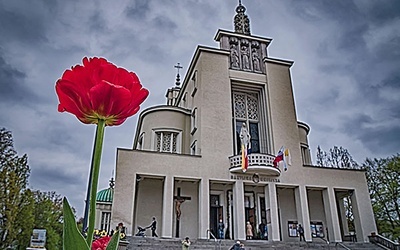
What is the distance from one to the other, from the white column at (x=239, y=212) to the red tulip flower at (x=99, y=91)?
1868 cm

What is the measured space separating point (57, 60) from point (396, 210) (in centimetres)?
2692

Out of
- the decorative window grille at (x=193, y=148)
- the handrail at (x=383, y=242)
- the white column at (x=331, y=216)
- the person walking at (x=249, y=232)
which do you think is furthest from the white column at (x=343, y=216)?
the decorative window grille at (x=193, y=148)

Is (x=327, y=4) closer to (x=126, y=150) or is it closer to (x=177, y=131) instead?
(x=126, y=150)

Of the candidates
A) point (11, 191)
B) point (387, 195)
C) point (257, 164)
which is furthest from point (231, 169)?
point (11, 191)

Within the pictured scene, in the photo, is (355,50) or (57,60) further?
(355,50)

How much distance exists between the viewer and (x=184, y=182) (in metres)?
20.9

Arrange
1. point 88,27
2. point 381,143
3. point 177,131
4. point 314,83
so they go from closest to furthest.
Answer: point 88,27 < point 314,83 < point 177,131 < point 381,143

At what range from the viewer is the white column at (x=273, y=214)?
19.3 m

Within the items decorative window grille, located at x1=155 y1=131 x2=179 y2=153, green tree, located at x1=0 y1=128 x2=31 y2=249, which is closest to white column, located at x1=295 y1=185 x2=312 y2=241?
decorative window grille, located at x1=155 y1=131 x2=179 y2=153

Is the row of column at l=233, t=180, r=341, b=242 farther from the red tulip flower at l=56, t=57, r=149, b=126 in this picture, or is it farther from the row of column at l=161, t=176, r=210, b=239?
the red tulip flower at l=56, t=57, r=149, b=126

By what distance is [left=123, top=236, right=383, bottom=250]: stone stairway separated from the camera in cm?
1600

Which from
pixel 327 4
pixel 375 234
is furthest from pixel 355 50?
pixel 375 234

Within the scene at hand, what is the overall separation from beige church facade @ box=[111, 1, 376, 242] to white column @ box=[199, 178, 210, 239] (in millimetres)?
57

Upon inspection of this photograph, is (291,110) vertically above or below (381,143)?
above
